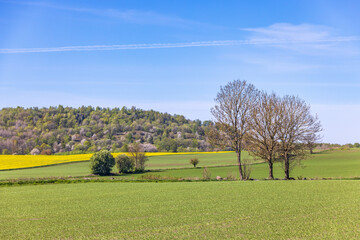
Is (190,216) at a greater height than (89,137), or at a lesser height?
lesser

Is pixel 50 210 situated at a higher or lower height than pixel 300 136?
lower

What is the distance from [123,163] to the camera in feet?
229

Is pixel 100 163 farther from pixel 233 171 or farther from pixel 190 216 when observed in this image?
pixel 190 216

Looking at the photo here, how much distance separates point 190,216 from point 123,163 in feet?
181

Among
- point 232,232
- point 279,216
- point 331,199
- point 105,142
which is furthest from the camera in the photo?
point 105,142

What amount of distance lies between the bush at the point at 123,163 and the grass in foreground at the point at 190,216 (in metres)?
45.8

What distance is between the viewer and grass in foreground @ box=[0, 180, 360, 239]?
511 inches

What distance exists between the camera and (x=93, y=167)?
66250 mm

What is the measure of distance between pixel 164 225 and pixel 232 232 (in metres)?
2.86

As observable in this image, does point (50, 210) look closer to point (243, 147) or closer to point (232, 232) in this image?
point (232, 232)

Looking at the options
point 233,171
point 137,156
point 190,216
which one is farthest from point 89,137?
point 190,216

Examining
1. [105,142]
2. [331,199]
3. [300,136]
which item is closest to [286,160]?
[300,136]

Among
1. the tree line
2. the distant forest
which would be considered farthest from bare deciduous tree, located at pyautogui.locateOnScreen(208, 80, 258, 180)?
the distant forest

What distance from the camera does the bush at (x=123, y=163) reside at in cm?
6940
